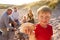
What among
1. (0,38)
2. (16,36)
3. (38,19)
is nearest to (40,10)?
(38,19)

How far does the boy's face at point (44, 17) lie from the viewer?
4.88 ft

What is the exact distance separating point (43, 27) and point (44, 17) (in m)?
0.09

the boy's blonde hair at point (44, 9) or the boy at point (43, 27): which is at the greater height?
the boy's blonde hair at point (44, 9)

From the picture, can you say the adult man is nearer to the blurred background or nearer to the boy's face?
the blurred background

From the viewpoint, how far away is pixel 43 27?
152cm

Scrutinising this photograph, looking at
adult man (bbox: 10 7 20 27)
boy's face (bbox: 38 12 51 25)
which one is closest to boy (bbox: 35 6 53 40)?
boy's face (bbox: 38 12 51 25)

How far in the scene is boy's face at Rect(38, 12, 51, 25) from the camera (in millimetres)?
1487

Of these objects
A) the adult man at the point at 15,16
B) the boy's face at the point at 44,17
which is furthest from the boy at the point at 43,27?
the adult man at the point at 15,16

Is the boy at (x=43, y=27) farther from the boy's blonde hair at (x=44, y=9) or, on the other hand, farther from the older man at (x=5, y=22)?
the older man at (x=5, y=22)

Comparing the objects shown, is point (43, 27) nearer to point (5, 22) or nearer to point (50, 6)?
point (50, 6)

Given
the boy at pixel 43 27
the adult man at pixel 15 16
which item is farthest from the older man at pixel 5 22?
the boy at pixel 43 27

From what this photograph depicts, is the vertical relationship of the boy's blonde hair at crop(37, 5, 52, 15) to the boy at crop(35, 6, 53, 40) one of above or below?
above

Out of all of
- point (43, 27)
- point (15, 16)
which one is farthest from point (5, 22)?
point (43, 27)

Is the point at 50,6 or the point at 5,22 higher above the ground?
the point at 50,6
